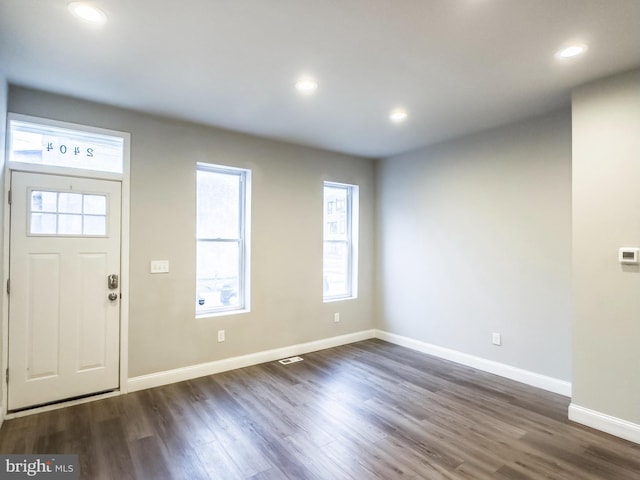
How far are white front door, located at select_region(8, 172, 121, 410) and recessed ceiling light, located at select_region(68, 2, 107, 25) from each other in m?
1.56

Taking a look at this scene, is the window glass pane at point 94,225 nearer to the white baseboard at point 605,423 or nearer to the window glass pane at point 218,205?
the window glass pane at point 218,205

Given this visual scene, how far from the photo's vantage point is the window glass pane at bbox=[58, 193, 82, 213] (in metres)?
3.00

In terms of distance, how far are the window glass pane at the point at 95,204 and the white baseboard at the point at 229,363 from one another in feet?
5.43

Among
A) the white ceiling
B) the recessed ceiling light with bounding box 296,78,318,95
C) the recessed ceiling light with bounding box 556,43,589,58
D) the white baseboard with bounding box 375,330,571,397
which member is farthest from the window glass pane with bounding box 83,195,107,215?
the white baseboard with bounding box 375,330,571,397

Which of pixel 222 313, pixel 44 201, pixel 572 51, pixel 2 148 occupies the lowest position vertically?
pixel 222 313

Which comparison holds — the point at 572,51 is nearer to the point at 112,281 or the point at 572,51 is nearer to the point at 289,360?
the point at 289,360

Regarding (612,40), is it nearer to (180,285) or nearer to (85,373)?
(180,285)

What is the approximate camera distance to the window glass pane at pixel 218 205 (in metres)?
3.91

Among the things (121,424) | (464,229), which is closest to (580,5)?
(464,229)

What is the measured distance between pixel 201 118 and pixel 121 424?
2.93 meters

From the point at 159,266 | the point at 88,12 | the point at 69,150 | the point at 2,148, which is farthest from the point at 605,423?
the point at 2,148

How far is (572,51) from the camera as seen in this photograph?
228 cm

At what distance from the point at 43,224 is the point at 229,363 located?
229 cm

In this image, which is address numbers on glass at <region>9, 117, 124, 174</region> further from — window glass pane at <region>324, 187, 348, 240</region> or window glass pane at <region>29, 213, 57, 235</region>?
window glass pane at <region>324, 187, 348, 240</region>
